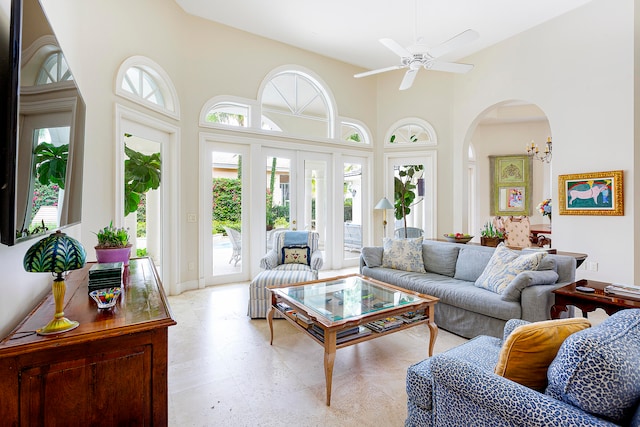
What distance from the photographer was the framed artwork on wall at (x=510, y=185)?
7.55 meters

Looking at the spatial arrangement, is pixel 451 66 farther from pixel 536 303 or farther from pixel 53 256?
pixel 53 256

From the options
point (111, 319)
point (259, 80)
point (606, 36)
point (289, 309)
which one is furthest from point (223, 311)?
point (606, 36)

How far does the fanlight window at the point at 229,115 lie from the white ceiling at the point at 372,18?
1.18m

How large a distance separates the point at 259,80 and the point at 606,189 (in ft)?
16.5

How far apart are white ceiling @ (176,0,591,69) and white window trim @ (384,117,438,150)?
52.1 inches

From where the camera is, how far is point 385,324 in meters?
2.36

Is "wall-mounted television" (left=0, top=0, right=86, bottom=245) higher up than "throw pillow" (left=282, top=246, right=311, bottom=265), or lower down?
higher up

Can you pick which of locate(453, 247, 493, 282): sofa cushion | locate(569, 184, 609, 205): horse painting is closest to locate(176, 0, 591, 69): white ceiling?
locate(569, 184, 609, 205): horse painting

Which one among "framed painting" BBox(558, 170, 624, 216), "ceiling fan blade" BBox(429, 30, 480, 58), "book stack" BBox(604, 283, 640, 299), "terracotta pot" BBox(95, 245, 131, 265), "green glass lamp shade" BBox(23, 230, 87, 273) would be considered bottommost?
"book stack" BBox(604, 283, 640, 299)

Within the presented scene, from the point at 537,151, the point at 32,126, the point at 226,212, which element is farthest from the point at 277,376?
the point at 537,151

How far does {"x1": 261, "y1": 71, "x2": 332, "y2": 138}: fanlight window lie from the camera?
521 centimetres

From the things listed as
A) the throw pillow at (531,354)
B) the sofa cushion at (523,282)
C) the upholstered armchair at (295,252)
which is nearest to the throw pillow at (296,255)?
the upholstered armchair at (295,252)

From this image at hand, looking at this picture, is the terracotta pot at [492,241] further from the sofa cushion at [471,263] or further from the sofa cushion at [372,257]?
the sofa cushion at [372,257]

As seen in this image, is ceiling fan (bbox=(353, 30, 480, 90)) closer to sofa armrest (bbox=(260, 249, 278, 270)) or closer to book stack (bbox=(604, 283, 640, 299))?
book stack (bbox=(604, 283, 640, 299))
